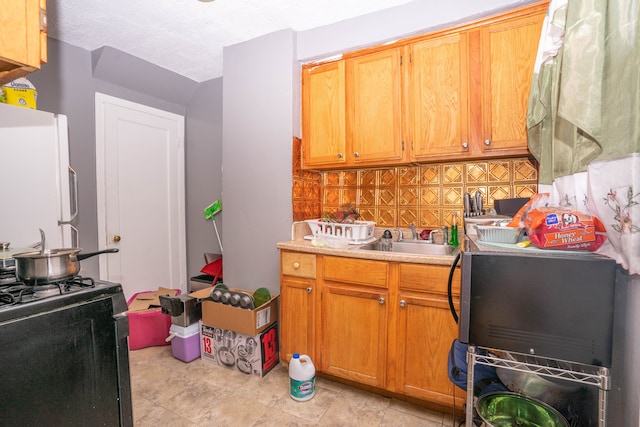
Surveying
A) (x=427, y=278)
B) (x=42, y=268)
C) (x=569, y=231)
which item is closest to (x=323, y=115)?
(x=427, y=278)

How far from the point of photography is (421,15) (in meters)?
1.94

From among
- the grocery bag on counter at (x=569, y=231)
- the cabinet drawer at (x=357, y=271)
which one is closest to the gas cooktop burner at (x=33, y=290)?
the cabinet drawer at (x=357, y=271)

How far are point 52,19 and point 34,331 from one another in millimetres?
2353

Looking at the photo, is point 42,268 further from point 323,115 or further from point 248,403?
point 323,115

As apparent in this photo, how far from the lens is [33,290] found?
3.03 ft

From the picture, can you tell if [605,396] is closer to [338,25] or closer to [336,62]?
[336,62]

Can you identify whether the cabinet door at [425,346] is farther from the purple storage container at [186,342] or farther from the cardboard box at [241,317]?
the purple storage container at [186,342]

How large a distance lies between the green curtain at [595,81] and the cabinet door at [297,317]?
4.90 ft

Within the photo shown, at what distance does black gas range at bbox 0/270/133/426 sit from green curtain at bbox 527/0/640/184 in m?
1.62

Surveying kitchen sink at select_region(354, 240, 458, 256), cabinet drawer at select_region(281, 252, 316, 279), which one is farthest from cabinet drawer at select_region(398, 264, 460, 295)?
cabinet drawer at select_region(281, 252, 316, 279)

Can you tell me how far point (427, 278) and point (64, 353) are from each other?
152cm

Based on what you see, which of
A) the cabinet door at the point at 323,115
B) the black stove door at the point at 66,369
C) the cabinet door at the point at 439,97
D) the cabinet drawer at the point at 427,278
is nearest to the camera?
the black stove door at the point at 66,369

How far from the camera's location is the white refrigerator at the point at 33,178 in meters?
1.75

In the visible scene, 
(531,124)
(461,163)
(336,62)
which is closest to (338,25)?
(336,62)
